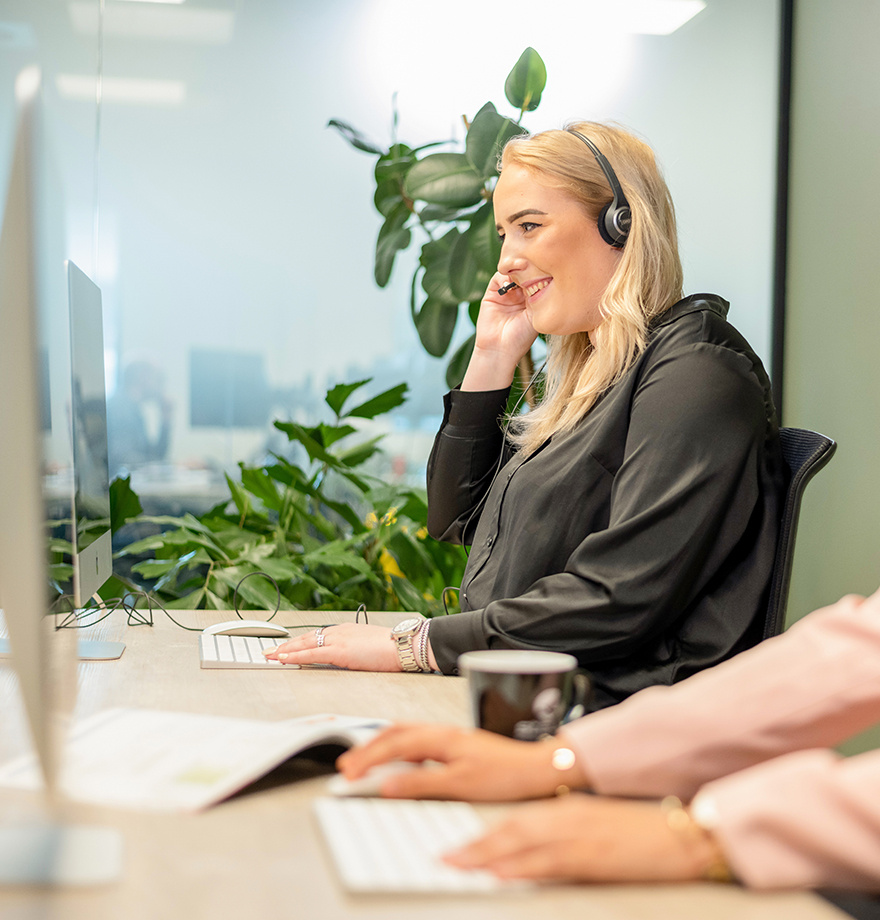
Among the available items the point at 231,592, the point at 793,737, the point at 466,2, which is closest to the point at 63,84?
the point at 466,2

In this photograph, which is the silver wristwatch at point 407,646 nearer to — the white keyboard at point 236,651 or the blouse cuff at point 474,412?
the white keyboard at point 236,651

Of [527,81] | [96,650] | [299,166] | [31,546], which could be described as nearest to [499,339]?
[96,650]

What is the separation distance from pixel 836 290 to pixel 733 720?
2351 mm

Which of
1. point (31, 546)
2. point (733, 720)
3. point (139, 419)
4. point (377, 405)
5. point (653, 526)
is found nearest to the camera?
point (31, 546)

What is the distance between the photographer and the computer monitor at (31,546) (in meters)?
0.48

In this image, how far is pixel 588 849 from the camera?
514 mm

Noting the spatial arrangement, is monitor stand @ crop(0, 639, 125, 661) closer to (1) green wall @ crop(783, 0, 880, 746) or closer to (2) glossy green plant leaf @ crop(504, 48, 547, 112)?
(2) glossy green plant leaf @ crop(504, 48, 547, 112)

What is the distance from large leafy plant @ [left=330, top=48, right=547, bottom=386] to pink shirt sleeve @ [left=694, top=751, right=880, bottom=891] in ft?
6.20

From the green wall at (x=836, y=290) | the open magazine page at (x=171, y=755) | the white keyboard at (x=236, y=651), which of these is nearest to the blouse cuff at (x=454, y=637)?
the white keyboard at (x=236, y=651)

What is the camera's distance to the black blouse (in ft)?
3.49

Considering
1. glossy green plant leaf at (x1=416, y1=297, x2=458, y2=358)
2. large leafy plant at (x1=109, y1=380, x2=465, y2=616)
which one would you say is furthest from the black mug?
glossy green plant leaf at (x1=416, y1=297, x2=458, y2=358)

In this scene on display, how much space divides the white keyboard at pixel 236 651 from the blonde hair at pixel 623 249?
522 mm

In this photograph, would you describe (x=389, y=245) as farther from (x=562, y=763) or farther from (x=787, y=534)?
(x=562, y=763)

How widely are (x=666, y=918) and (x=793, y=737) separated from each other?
21 centimetres
